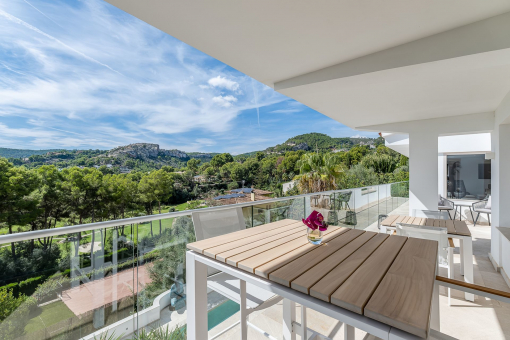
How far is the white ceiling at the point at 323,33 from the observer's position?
1.75m

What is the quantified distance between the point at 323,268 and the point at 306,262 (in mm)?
100

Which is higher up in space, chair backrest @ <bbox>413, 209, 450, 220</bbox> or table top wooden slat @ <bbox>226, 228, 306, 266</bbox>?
table top wooden slat @ <bbox>226, 228, 306, 266</bbox>

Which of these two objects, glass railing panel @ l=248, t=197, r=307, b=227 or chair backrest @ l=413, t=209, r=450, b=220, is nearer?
glass railing panel @ l=248, t=197, r=307, b=227

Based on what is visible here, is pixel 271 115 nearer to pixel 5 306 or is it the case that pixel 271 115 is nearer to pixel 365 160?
pixel 365 160

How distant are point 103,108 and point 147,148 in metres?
10.6

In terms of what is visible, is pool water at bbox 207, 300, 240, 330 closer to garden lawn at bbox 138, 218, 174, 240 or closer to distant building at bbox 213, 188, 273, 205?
garden lawn at bbox 138, 218, 174, 240

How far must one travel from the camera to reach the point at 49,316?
1.46m

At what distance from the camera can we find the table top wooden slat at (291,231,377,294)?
1.03 m

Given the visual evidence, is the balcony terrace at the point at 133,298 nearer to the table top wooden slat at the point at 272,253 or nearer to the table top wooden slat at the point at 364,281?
the table top wooden slat at the point at 364,281

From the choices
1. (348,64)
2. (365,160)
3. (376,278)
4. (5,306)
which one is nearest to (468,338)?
(376,278)

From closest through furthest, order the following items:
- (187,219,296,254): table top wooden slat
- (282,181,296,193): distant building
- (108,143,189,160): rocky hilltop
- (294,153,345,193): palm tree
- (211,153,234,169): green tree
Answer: (187,219,296,254): table top wooden slat
(294,153,345,193): palm tree
(282,181,296,193): distant building
(108,143,189,160): rocky hilltop
(211,153,234,169): green tree

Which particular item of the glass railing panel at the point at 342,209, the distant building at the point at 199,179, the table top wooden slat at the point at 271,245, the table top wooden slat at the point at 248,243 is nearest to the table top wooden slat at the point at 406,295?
the table top wooden slat at the point at 271,245

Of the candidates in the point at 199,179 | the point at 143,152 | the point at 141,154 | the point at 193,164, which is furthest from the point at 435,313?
the point at 143,152

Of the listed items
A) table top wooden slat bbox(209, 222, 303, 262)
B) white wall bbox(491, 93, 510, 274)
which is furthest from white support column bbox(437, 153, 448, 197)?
table top wooden slat bbox(209, 222, 303, 262)
